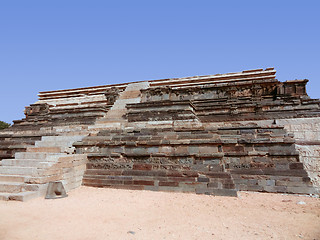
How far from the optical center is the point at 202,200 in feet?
17.6

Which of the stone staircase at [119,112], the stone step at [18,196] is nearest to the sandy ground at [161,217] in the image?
the stone step at [18,196]

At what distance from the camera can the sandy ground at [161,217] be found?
10.9 ft

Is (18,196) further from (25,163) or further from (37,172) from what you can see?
(25,163)

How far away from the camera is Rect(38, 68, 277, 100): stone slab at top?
1390 cm

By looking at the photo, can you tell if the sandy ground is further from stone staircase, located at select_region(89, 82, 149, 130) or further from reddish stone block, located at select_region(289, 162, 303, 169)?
stone staircase, located at select_region(89, 82, 149, 130)

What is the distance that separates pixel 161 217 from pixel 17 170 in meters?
4.73

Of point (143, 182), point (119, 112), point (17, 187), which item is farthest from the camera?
point (119, 112)

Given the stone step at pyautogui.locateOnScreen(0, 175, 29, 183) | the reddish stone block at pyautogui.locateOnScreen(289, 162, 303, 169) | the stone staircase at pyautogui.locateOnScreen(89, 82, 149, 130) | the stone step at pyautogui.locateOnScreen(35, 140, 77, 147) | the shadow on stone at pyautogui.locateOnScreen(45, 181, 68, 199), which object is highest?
the stone staircase at pyautogui.locateOnScreen(89, 82, 149, 130)

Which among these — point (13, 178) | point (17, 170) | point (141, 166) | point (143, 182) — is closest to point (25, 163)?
point (17, 170)

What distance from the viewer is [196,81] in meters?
15.6

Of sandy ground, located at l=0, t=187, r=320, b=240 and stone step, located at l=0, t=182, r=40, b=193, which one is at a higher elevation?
stone step, located at l=0, t=182, r=40, b=193

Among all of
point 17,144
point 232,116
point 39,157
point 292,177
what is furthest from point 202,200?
point 17,144

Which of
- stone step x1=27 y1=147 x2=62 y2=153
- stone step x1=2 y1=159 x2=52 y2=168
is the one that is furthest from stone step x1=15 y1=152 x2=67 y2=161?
stone step x1=27 y1=147 x2=62 y2=153

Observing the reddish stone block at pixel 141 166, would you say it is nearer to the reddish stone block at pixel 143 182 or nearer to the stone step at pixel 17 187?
the reddish stone block at pixel 143 182
